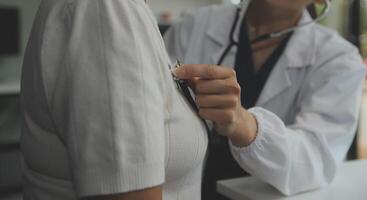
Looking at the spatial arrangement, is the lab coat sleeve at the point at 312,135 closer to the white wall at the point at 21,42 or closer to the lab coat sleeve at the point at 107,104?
the lab coat sleeve at the point at 107,104

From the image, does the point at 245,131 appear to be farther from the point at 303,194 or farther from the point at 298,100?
the point at 298,100

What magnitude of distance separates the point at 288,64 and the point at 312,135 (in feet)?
0.95

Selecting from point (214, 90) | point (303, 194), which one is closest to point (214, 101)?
point (214, 90)

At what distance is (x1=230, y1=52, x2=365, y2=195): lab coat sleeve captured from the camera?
0.89 m

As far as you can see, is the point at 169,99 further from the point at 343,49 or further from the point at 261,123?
the point at 343,49

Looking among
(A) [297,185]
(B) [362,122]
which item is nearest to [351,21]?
(B) [362,122]

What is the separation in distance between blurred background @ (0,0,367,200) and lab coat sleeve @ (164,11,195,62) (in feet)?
4.22

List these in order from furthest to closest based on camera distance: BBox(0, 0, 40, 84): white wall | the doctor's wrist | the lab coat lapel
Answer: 1. BBox(0, 0, 40, 84): white wall
2. the lab coat lapel
3. the doctor's wrist

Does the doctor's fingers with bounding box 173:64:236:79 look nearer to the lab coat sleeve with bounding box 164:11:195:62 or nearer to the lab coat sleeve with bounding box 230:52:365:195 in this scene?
the lab coat sleeve with bounding box 230:52:365:195

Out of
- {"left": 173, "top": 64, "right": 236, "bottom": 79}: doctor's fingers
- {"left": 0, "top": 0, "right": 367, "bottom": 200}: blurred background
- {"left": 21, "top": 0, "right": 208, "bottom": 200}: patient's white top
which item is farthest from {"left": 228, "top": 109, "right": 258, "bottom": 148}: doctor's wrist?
{"left": 0, "top": 0, "right": 367, "bottom": 200}: blurred background

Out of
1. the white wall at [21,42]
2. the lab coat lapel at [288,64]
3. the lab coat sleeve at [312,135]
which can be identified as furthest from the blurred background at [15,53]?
the lab coat sleeve at [312,135]

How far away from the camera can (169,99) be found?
0.61 meters

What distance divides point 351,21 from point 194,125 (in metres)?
2.84

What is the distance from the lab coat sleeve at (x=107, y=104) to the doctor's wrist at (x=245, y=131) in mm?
297
